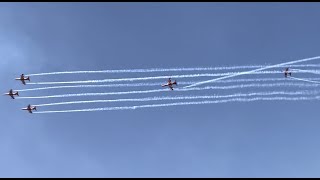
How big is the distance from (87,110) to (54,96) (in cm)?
860

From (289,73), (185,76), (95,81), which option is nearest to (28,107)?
(95,81)

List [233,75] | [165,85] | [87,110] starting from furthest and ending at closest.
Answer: [165,85], [87,110], [233,75]

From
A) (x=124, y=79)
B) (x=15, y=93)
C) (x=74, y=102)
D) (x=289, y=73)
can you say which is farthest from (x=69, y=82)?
(x=289, y=73)

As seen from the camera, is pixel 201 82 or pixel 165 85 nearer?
pixel 201 82

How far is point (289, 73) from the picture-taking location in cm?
10869

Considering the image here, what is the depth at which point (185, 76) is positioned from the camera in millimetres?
104250

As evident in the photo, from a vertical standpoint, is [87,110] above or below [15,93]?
below

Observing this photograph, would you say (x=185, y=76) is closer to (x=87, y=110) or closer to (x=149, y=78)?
(x=149, y=78)

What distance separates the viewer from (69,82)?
359 ft

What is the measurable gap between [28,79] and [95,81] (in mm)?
20938

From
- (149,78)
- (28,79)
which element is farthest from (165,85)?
(28,79)

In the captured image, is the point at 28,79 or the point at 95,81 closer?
the point at 95,81

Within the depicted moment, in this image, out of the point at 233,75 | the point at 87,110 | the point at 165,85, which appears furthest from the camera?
the point at 165,85

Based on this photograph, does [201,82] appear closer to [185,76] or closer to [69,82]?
[185,76]
